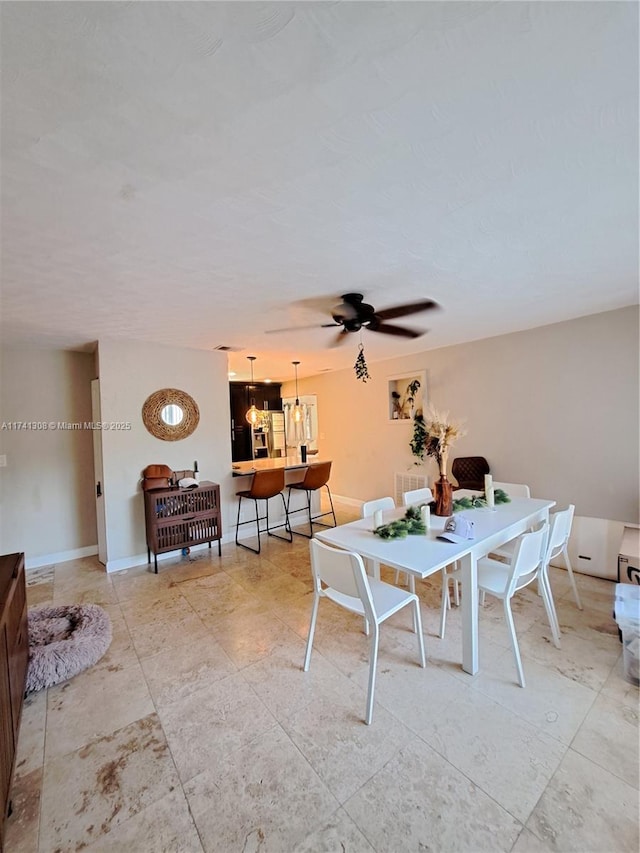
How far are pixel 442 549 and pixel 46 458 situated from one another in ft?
13.7

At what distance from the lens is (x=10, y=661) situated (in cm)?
149

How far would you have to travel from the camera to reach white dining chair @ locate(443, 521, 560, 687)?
1830 millimetres

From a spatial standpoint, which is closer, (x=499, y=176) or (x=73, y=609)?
(x=499, y=176)

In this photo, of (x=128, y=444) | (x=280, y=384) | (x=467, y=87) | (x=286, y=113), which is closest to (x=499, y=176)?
(x=467, y=87)

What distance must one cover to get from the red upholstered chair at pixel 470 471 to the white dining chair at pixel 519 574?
176 cm

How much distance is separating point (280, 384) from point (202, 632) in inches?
234

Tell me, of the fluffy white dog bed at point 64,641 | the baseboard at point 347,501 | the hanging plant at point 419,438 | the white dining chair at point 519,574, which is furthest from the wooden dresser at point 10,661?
Answer: the baseboard at point 347,501

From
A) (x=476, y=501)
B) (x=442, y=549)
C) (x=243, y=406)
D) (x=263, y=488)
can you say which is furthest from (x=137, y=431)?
(x=243, y=406)

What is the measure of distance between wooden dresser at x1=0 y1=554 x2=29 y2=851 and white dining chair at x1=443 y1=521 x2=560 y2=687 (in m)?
2.26

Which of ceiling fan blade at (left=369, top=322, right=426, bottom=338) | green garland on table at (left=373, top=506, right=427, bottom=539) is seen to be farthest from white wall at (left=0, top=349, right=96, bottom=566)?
green garland on table at (left=373, top=506, right=427, bottom=539)

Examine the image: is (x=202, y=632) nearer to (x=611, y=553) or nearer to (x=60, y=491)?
(x=60, y=491)

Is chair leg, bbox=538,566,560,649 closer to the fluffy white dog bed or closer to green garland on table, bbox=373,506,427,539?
green garland on table, bbox=373,506,427,539

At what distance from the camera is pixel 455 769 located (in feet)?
4.57

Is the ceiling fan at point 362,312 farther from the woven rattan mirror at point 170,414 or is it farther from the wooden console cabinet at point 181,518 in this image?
the wooden console cabinet at point 181,518
